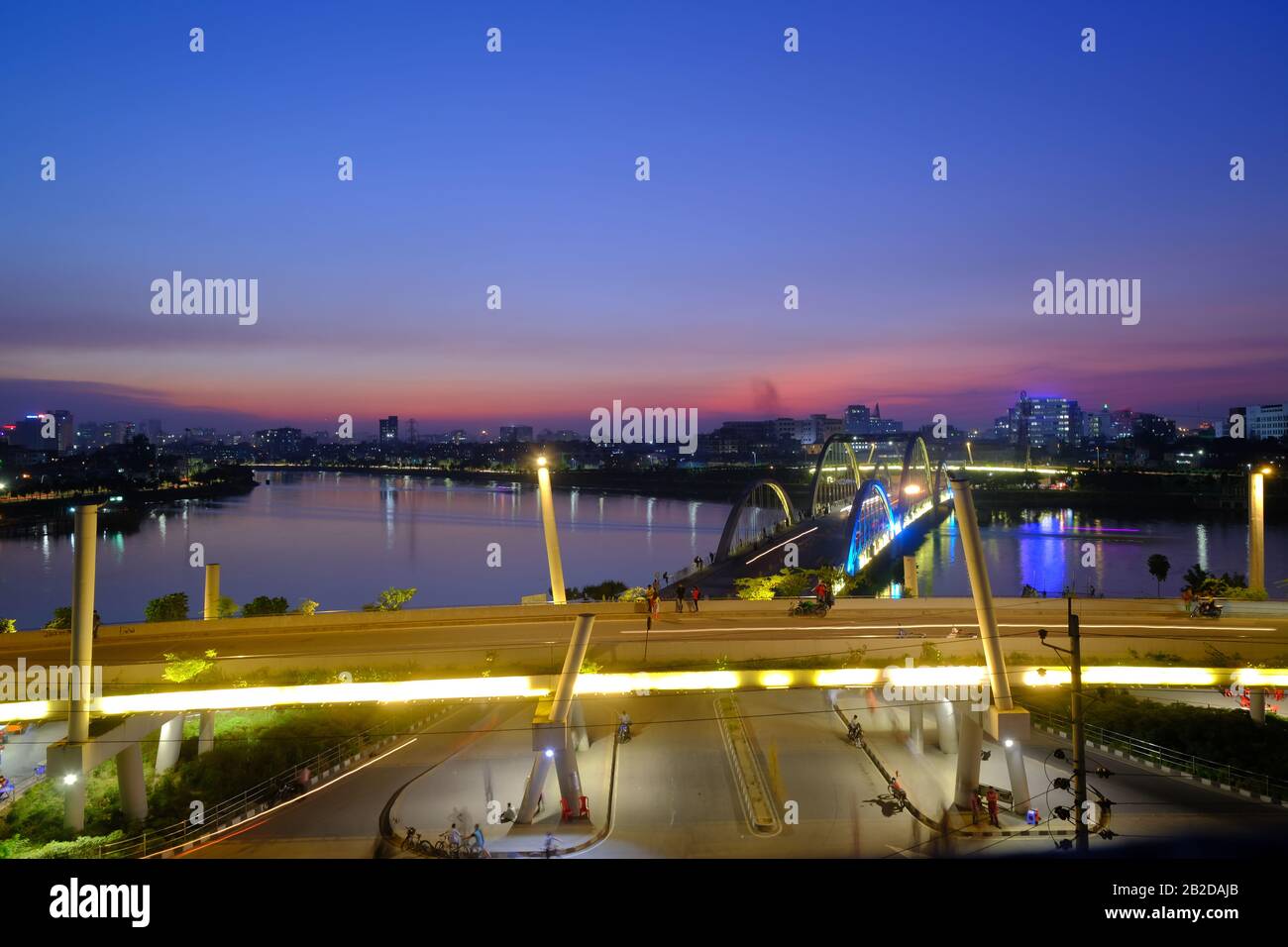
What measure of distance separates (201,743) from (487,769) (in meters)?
3.71

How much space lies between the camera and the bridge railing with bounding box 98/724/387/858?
8297 mm

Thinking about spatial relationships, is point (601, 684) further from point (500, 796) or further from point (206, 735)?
point (206, 735)

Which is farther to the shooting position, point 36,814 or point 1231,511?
point 1231,511

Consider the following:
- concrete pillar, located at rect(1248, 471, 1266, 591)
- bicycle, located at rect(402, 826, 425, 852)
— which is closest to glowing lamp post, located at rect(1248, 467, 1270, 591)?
concrete pillar, located at rect(1248, 471, 1266, 591)

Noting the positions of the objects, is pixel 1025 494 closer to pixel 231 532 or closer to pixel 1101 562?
pixel 1101 562

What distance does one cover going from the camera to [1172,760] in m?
9.73

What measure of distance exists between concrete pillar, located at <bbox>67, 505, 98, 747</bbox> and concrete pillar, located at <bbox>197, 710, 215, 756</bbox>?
5.55 ft

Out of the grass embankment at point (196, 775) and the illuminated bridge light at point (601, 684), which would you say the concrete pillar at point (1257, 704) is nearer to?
the illuminated bridge light at point (601, 684)

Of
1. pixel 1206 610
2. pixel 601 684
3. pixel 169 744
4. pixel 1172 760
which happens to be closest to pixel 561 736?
pixel 601 684

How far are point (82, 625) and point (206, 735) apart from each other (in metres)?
2.54

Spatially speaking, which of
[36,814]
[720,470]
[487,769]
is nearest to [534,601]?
[487,769]


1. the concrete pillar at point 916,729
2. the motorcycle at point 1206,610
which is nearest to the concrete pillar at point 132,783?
the concrete pillar at point 916,729

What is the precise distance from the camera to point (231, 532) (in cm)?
5444
